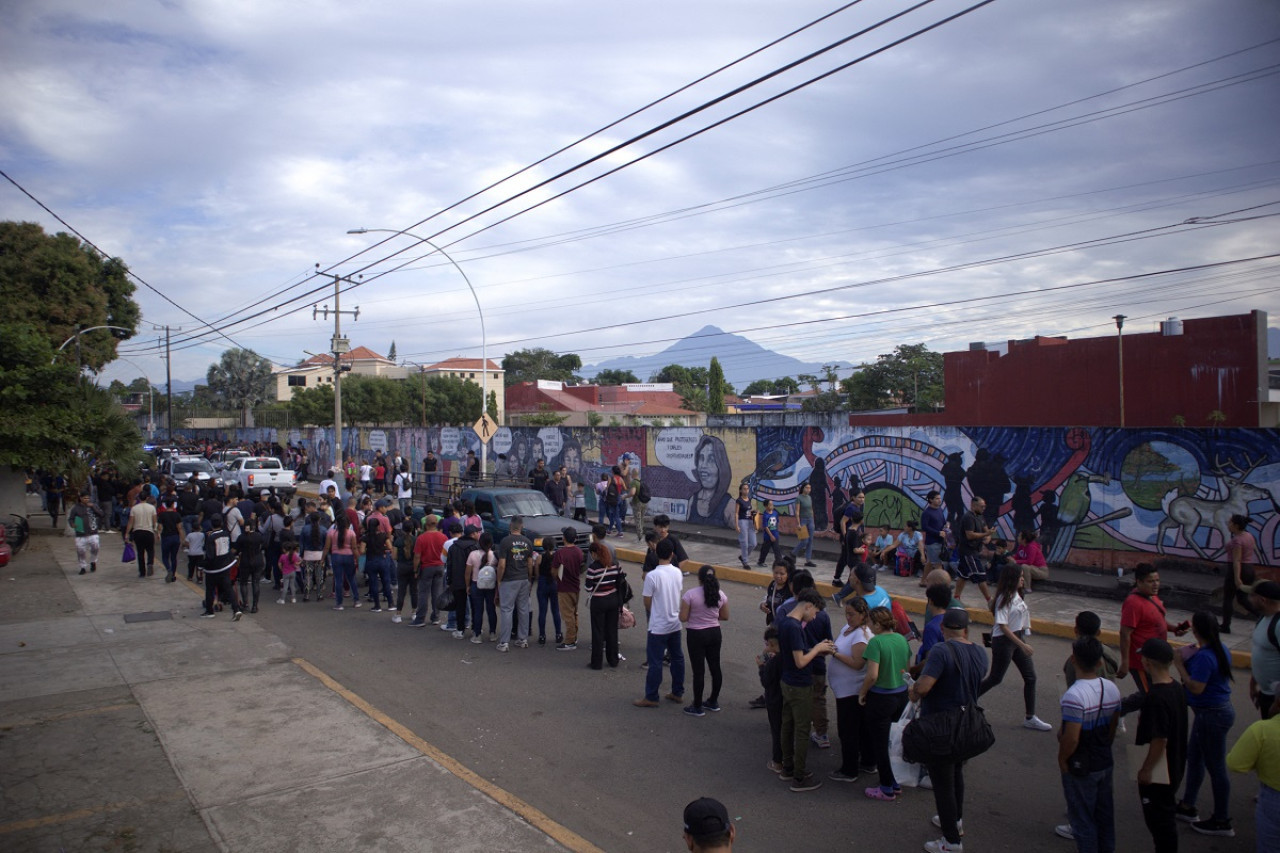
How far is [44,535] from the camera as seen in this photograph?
75.0 feet

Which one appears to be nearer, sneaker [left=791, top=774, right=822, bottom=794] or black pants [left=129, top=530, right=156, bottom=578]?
sneaker [left=791, top=774, right=822, bottom=794]

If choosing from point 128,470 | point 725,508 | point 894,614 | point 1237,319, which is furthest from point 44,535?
point 1237,319

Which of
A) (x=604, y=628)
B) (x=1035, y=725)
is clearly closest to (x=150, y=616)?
(x=604, y=628)

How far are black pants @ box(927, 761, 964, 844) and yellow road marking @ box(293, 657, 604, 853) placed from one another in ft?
7.20

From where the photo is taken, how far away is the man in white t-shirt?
7973 millimetres

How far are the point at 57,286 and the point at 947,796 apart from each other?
40108mm

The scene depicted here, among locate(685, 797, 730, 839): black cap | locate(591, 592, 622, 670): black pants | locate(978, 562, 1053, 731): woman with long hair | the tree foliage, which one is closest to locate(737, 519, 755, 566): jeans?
locate(591, 592, 622, 670): black pants

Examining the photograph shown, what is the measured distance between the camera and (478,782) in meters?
6.32

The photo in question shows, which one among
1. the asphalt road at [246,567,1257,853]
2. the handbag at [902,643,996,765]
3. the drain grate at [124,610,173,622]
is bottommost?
the drain grate at [124,610,173,622]

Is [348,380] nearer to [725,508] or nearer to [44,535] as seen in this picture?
[44,535]

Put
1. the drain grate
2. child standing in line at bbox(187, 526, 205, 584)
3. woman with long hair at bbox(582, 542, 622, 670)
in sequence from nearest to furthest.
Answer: woman with long hair at bbox(582, 542, 622, 670) → the drain grate → child standing in line at bbox(187, 526, 205, 584)

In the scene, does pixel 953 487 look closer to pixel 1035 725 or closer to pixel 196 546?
pixel 1035 725

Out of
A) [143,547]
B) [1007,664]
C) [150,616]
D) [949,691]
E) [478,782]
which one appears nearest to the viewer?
[949,691]

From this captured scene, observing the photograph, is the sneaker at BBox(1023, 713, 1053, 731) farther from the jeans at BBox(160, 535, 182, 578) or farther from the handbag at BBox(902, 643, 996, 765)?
the jeans at BBox(160, 535, 182, 578)
